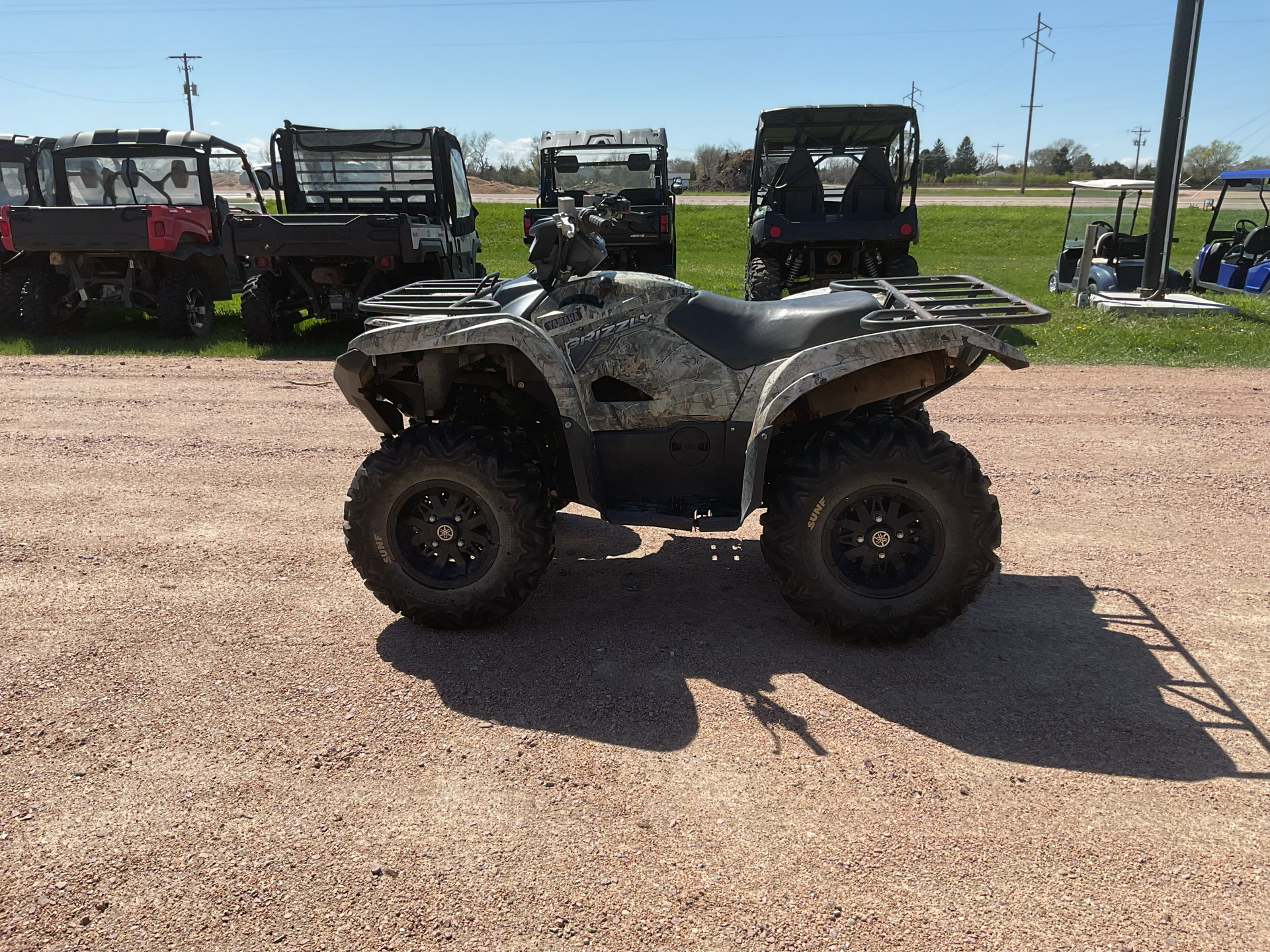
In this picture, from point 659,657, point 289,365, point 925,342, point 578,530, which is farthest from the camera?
point 289,365

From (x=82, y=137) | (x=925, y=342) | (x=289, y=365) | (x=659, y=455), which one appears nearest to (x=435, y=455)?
(x=659, y=455)

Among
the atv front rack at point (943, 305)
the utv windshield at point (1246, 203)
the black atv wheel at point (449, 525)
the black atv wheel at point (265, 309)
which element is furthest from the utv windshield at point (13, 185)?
the utv windshield at point (1246, 203)

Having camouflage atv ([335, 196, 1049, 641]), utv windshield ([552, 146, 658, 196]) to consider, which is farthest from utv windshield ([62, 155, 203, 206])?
camouflage atv ([335, 196, 1049, 641])

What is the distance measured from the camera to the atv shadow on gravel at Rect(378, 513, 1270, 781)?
3.11 meters

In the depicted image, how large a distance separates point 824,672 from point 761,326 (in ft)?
4.47

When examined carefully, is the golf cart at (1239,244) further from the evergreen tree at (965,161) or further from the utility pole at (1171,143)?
the evergreen tree at (965,161)

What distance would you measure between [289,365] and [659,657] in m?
7.36

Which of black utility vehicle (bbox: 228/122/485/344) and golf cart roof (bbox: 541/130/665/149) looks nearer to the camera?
black utility vehicle (bbox: 228/122/485/344)

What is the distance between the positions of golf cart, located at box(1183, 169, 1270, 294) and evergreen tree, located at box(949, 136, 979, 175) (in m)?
59.2

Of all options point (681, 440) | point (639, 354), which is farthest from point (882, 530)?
point (639, 354)

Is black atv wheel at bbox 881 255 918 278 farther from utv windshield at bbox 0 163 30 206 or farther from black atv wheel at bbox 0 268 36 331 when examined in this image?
utv windshield at bbox 0 163 30 206

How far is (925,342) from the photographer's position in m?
3.45

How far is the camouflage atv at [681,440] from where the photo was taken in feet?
11.8

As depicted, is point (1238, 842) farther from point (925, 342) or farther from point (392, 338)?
point (392, 338)
